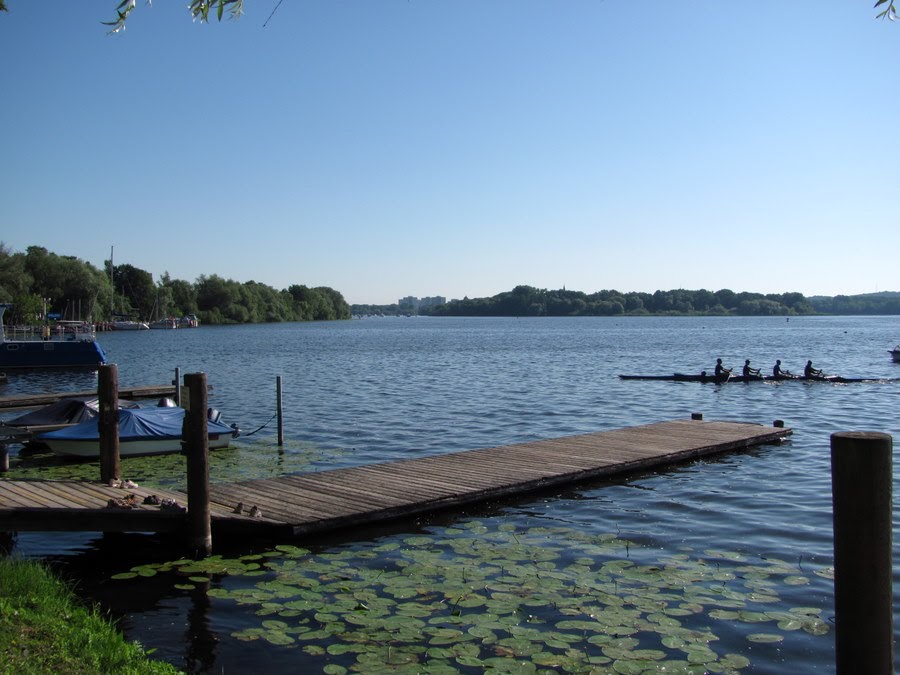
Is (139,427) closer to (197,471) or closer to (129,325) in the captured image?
(197,471)

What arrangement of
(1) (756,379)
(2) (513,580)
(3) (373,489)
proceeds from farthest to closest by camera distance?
(1) (756,379), (3) (373,489), (2) (513,580)

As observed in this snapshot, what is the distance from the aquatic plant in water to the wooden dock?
25.7 inches

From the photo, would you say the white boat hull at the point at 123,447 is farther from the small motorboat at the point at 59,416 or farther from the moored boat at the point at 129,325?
the moored boat at the point at 129,325

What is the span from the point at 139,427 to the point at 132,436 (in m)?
0.34

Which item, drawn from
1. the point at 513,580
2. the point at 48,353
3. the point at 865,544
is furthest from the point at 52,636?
the point at 48,353

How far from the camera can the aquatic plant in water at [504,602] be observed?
24.2ft

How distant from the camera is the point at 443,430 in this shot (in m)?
23.6

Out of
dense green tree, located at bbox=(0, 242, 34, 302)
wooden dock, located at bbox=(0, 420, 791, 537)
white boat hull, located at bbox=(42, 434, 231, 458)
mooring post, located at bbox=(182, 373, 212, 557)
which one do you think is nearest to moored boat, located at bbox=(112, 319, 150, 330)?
dense green tree, located at bbox=(0, 242, 34, 302)

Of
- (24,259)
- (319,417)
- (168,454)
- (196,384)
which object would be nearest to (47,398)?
(319,417)

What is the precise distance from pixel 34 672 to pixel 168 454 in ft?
45.4

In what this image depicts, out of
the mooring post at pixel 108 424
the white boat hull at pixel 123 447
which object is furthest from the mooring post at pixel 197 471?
the white boat hull at pixel 123 447

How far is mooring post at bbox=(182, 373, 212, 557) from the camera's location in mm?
10141

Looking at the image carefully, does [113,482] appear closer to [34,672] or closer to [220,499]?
[220,499]

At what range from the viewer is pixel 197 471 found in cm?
1016
